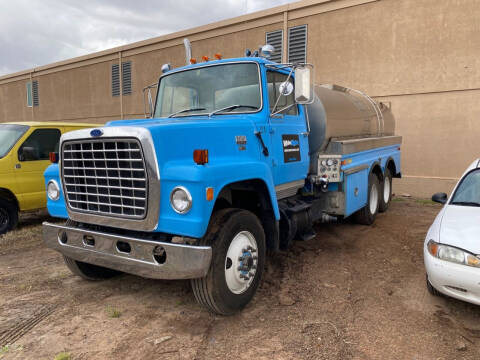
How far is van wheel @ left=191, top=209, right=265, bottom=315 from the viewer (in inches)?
122

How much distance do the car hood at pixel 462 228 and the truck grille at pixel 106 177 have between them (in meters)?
2.74

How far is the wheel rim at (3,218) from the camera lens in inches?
240

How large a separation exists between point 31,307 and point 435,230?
4108mm

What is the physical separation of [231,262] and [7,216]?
191 inches

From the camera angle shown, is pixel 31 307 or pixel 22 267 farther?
pixel 22 267

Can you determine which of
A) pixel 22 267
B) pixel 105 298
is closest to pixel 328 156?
pixel 105 298

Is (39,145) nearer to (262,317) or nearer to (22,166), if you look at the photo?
(22,166)

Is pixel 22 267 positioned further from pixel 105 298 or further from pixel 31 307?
pixel 105 298

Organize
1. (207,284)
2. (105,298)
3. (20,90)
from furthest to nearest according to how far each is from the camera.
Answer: (20,90) < (105,298) < (207,284)

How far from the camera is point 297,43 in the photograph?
10.5 m

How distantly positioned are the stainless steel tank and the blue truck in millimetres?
69

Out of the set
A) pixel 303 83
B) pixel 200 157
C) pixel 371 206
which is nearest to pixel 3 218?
pixel 200 157

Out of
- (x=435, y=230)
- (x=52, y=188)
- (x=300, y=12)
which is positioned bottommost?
(x=435, y=230)

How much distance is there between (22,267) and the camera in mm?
4754
